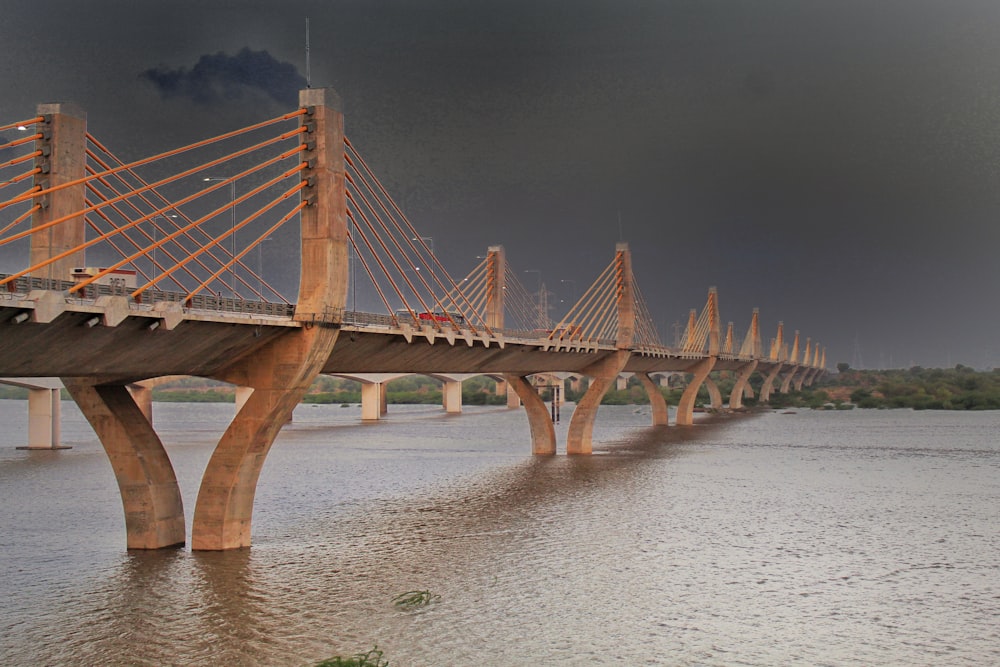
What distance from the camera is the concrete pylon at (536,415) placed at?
2286 inches

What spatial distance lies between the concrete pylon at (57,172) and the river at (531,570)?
27.6 ft

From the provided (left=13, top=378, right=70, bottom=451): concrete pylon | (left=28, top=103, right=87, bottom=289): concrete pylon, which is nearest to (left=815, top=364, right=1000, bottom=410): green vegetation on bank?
(left=13, top=378, right=70, bottom=451): concrete pylon

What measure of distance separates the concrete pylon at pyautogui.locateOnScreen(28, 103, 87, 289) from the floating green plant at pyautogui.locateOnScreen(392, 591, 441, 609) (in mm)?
11825

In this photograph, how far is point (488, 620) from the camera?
21344 mm

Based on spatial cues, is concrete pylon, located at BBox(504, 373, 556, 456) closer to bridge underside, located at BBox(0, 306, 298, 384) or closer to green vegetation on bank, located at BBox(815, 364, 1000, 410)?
bridge underside, located at BBox(0, 306, 298, 384)

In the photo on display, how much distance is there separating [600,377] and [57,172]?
43054 mm

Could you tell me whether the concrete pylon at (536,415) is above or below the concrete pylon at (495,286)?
below

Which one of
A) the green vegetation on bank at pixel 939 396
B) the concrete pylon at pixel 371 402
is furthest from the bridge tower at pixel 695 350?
the green vegetation on bank at pixel 939 396

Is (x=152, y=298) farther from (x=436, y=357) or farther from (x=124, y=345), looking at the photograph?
(x=436, y=357)

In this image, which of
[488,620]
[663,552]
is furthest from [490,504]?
[488,620]

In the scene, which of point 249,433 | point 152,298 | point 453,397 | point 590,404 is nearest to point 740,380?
point 453,397

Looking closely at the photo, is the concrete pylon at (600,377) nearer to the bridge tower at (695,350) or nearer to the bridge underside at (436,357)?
the bridge underside at (436,357)

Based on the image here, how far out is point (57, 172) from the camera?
2475cm

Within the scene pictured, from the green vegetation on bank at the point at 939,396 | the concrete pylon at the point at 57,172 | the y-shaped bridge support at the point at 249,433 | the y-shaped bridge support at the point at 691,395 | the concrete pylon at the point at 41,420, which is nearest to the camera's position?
the concrete pylon at the point at 57,172
